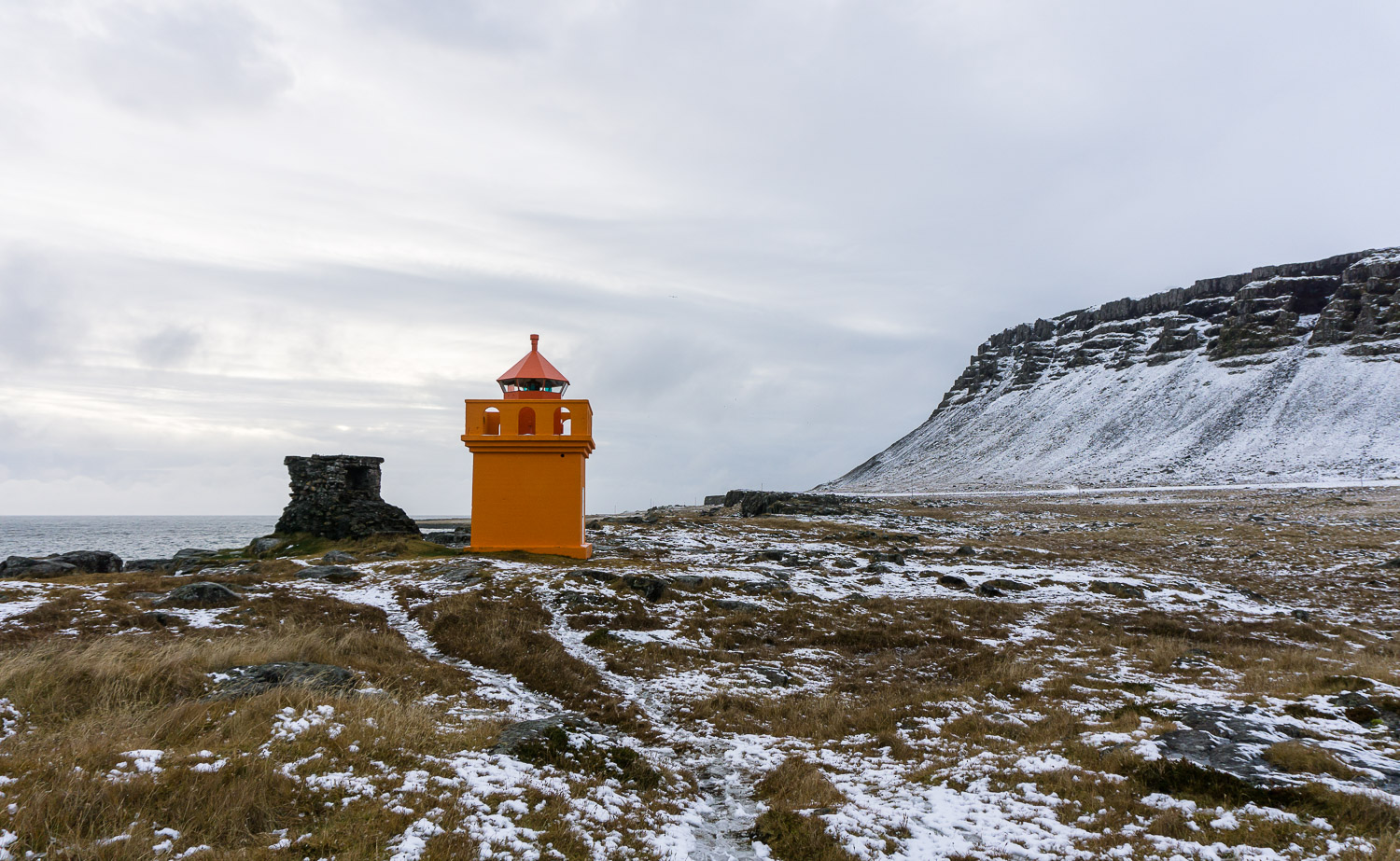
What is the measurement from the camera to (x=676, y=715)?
35.6 ft

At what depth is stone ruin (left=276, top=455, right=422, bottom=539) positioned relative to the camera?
25891 millimetres

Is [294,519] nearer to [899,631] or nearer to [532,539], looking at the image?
[532,539]

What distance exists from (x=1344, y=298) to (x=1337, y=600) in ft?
507

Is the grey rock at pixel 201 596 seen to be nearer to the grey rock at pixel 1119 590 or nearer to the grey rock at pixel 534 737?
the grey rock at pixel 534 737

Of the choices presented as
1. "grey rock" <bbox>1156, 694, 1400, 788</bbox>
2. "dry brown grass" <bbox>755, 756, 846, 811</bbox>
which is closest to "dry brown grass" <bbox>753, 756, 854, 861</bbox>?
"dry brown grass" <bbox>755, 756, 846, 811</bbox>

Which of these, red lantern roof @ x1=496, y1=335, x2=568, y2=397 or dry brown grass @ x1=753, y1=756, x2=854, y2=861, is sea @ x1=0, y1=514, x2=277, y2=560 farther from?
dry brown grass @ x1=753, y1=756, x2=854, y2=861

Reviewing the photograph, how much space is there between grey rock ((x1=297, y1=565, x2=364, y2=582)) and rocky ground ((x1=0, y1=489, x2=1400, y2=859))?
0.27 ft

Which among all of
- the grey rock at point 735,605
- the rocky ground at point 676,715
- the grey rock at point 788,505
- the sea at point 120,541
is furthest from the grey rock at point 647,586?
the grey rock at point 788,505

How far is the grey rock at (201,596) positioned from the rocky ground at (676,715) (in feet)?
0.37

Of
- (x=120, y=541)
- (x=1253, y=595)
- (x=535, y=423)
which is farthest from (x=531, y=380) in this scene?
(x=120, y=541)

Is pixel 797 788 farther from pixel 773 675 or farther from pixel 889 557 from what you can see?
pixel 889 557

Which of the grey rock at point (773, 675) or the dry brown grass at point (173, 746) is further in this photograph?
the grey rock at point (773, 675)

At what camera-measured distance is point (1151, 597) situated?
68.2ft

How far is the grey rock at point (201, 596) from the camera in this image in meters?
14.1
